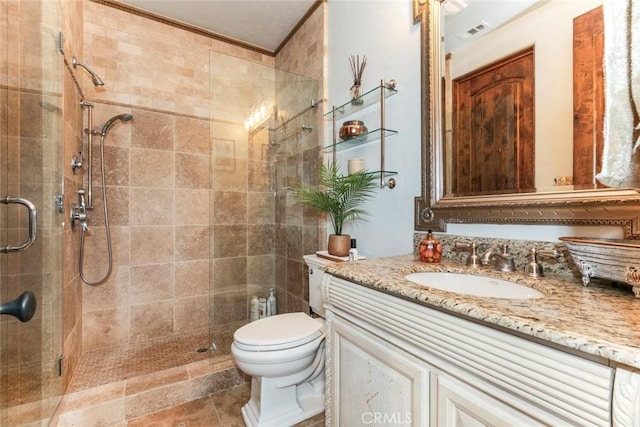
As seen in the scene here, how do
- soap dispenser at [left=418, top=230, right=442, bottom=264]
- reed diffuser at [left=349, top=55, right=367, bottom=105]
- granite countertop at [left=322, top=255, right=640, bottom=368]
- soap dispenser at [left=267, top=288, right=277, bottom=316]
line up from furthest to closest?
soap dispenser at [left=267, top=288, right=277, bottom=316]
reed diffuser at [left=349, top=55, right=367, bottom=105]
soap dispenser at [left=418, top=230, right=442, bottom=264]
granite countertop at [left=322, top=255, right=640, bottom=368]

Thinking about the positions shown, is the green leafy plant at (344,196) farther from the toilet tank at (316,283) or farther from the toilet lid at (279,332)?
the toilet lid at (279,332)

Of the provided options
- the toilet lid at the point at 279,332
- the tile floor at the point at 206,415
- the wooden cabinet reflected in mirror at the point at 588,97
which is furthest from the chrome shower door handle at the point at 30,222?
the wooden cabinet reflected in mirror at the point at 588,97

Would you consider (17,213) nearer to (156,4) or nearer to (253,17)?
(156,4)

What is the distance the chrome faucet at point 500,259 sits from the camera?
0.99 metres

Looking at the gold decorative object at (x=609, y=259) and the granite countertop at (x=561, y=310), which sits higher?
the gold decorative object at (x=609, y=259)

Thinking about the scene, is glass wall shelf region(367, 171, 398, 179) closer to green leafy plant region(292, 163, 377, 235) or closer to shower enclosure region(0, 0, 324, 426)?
green leafy plant region(292, 163, 377, 235)

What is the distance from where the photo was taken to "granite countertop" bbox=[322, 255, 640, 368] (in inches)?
17.0

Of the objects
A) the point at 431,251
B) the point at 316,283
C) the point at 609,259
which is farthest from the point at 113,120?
the point at 609,259

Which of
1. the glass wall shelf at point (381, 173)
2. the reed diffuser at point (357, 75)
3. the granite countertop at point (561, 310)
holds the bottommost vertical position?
the granite countertop at point (561, 310)

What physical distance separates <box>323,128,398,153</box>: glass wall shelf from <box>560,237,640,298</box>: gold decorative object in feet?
3.20

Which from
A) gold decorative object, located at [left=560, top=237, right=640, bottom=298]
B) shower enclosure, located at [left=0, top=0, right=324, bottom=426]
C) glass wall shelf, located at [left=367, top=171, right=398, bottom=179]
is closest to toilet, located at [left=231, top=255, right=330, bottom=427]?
shower enclosure, located at [left=0, top=0, right=324, bottom=426]

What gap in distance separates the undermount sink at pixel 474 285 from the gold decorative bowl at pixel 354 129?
3.12 ft

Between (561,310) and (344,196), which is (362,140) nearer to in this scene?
(344,196)

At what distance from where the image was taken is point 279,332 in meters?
1.47
